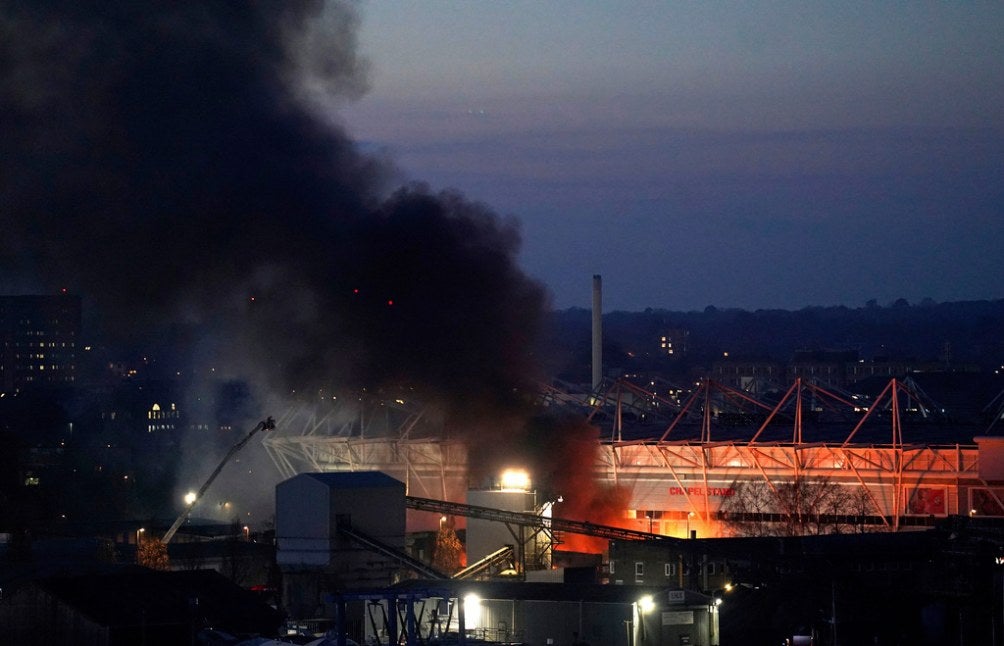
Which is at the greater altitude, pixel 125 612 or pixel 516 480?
pixel 516 480

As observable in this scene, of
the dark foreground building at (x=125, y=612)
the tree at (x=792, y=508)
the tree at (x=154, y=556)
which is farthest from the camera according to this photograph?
the tree at (x=792, y=508)

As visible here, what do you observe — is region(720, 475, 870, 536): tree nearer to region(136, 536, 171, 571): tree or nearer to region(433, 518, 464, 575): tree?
region(433, 518, 464, 575): tree

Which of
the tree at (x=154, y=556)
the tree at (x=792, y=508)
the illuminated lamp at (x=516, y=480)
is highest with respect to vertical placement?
the illuminated lamp at (x=516, y=480)

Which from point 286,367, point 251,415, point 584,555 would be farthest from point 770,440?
point 251,415

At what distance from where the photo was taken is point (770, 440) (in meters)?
63.0

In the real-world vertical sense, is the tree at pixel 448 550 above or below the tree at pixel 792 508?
below

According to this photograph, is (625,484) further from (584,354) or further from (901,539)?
(584,354)

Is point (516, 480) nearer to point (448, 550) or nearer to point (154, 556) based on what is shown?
point (448, 550)

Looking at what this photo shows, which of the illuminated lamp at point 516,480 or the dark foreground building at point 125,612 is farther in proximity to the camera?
the illuminated lamp at point 516,480

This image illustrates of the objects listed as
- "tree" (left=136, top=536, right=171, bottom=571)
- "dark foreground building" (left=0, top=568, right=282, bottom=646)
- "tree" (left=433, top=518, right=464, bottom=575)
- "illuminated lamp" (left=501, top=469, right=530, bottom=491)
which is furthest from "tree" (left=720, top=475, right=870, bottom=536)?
"dark foreground building" (left=0, top=568, right=282, bottom=646)

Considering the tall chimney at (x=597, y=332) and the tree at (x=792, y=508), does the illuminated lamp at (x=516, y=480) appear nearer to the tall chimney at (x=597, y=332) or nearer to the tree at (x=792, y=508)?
the tree at (x=792, y=508)

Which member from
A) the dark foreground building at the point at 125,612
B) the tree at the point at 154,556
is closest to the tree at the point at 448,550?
the tree at the point at 154,556

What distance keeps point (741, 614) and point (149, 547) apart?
68.7ft

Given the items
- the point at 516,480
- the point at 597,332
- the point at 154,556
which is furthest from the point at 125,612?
the point at 597,332
